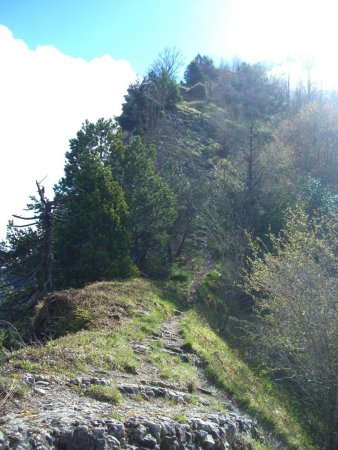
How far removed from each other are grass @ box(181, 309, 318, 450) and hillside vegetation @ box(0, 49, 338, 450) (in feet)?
0.22

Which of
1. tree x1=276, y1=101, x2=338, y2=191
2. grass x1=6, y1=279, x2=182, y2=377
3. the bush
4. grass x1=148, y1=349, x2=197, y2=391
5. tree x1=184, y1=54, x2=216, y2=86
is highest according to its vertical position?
tree x1=184, y1=54, x2=216, y2=86

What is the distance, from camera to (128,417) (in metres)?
6.90

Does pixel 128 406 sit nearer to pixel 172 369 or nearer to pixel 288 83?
pixel 172 369

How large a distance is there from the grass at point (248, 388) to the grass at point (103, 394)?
17.0 ft

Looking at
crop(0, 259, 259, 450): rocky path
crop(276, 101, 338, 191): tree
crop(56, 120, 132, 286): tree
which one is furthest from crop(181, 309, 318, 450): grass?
crop(276, 101, 338, 191): tree

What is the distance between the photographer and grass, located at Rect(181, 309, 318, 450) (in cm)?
1191

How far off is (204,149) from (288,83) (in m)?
32.1

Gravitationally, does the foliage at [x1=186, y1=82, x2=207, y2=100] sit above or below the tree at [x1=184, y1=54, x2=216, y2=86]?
below

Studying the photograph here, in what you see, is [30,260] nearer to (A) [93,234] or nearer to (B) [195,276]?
(A) [93,234]

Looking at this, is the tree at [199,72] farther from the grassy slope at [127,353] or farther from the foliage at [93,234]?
→ the grassy slope at [127,353]

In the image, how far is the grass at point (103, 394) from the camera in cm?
762

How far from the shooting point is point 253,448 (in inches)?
358

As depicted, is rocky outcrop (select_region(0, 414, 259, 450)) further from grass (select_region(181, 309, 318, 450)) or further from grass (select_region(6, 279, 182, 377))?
grass (select_region(181, 309, 318, 450))

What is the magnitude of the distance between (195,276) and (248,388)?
14792 mm
